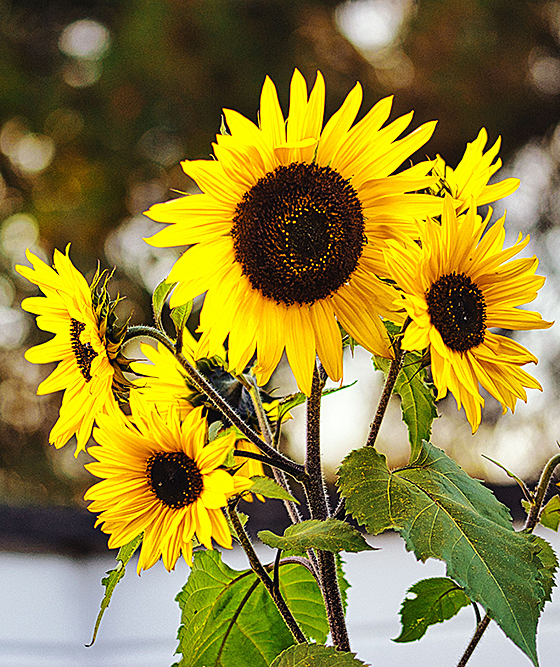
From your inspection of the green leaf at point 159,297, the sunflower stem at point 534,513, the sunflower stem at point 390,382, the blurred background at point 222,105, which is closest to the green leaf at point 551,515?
the sunflower stem at point 534,513

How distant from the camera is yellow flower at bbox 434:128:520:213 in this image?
306 millimetres

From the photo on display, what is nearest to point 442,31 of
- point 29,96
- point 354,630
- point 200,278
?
point 29,96

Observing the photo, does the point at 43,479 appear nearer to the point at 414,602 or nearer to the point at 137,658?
the point at 137,658

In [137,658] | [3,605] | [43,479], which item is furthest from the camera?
[43,479]

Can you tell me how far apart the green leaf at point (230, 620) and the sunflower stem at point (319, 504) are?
67 millimetres

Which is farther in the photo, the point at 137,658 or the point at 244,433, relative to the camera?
the point at 137,658

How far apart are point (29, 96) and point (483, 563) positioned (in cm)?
162

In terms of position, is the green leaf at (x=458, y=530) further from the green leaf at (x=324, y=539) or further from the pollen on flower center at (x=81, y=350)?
the pollen on flower center at (x=81, y=350)

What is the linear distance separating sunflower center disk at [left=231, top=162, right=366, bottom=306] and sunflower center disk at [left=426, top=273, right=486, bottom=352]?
1.5 inches

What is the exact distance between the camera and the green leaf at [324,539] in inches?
9.0

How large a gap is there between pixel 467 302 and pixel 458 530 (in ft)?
0.28

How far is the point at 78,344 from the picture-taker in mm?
293

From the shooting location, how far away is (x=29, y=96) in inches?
62.6

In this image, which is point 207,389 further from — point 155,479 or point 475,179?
point 475,179
